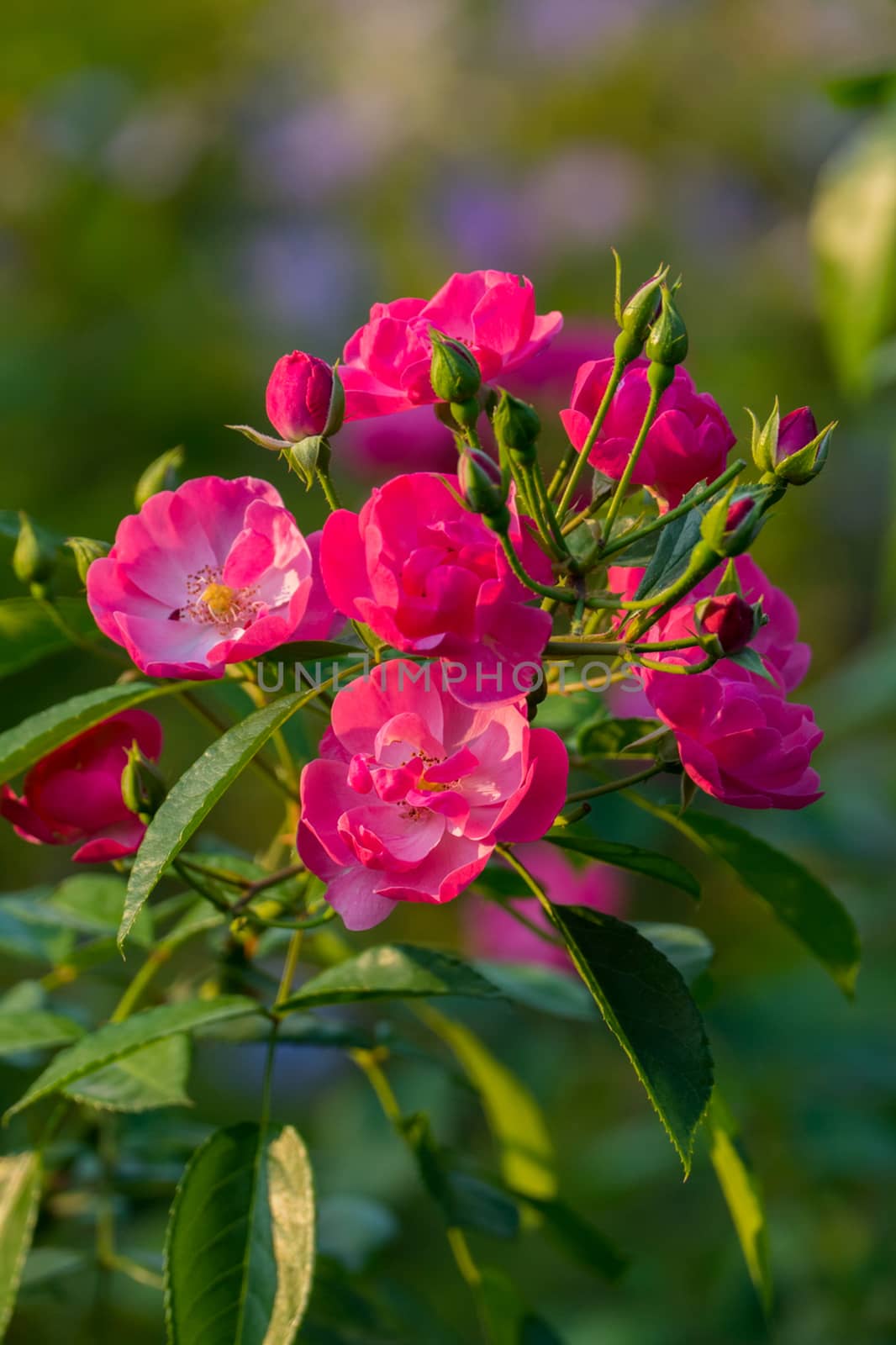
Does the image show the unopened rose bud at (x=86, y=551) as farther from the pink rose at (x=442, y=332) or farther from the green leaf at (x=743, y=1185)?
the green leaf at (x=743, y=1185)

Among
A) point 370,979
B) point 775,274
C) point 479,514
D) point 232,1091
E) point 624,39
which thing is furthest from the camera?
point 624,39

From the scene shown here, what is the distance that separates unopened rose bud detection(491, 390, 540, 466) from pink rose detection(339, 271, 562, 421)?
0.08 m

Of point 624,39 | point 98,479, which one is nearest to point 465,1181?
point 98,479

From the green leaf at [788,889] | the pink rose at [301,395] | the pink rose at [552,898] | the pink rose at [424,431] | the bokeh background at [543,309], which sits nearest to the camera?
the pink rose at [301,395]

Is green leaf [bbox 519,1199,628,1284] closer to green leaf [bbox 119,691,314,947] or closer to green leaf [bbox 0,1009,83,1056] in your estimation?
green leaf [bbox 0,1009,83,1056]

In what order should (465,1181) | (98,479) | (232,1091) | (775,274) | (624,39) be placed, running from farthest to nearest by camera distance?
(624,39) < (775,274) < (98,479) < (232,1091) < (465,1181)

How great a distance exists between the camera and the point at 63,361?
3232mm

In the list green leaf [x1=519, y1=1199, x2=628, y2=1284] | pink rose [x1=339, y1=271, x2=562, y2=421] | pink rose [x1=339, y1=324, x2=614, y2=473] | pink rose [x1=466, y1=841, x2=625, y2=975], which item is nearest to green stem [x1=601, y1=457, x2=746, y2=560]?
pink rose [x1=339, y1=271, x2=562, y2=421]

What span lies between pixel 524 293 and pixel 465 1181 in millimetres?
533

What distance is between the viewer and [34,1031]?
0.76 m

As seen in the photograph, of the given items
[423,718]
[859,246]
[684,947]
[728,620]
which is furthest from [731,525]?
[859,246]

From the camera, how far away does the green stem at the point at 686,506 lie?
1.72 ft

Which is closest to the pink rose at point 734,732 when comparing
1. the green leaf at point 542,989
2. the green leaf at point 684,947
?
the green leaf at point 684,947

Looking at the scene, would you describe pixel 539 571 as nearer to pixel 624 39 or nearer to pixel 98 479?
pixel 98 479
